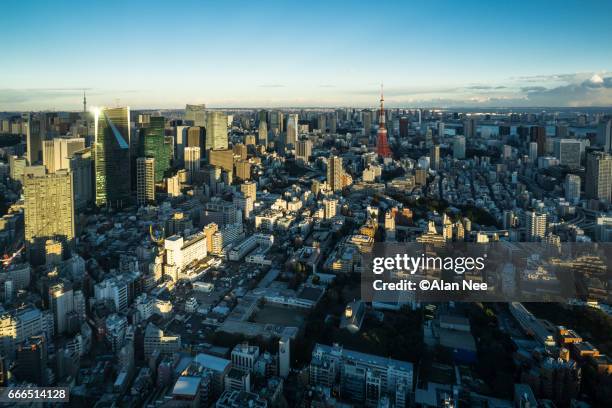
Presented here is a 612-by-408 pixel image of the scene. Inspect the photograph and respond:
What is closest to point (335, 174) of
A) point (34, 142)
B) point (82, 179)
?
point (82, 179)

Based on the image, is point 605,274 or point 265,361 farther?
point 605,274

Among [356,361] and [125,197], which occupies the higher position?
[125,197]

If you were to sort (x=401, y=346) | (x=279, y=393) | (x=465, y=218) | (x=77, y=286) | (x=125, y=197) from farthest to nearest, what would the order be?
(x=125, y=197)
(x=465, y=218)
(x=77, y=286)
(x=401, y=346)
(x=279, y=393)

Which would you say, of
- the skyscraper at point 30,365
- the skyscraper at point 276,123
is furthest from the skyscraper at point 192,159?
the skyscraper at point 30,365

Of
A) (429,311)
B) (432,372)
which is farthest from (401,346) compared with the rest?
(429,311)

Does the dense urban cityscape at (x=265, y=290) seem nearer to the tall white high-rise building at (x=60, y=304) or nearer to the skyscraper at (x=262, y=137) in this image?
the tall white high-rise building at (x=60, y=304)

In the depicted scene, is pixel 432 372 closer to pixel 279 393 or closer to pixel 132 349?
pixel 279 393

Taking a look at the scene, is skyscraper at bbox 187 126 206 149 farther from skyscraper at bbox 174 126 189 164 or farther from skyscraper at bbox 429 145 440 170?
skyscraper at bbox 429 145 440 170

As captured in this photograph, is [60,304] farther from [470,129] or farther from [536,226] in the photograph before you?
[470,129]
